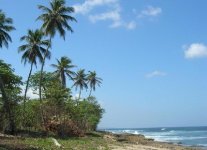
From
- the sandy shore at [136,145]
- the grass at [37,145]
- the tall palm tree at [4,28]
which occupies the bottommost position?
the grass at [37,145]

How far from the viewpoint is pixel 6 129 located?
4291cm

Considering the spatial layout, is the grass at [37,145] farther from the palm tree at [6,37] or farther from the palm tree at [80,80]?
the palm tree at [80,80]

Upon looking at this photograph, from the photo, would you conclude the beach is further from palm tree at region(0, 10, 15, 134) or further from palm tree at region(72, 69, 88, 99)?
palm tree at region(72, 69, 88, 99)

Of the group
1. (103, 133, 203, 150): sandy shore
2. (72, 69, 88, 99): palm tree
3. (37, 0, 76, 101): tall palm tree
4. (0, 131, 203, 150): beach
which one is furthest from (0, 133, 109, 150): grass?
(72, 69, 88, 99): palm tree

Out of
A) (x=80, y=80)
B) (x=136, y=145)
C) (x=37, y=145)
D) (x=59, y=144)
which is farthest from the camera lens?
(x=80, y=80)

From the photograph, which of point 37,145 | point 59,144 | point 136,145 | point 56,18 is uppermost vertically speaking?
point 56,18

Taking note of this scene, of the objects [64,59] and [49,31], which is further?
[64,59]

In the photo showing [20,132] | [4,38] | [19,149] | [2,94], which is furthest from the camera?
[4,38]

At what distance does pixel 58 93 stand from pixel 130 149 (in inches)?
590

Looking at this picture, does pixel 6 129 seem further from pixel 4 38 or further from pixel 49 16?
pixel 49 16

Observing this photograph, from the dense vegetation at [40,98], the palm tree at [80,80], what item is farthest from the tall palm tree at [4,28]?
the palm tree at [80,80]

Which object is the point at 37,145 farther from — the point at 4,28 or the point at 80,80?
the point at 80,80

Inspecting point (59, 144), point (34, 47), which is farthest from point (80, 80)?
point (59, 144)

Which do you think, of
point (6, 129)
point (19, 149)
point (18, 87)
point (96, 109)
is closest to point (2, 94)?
point (6, 129)
